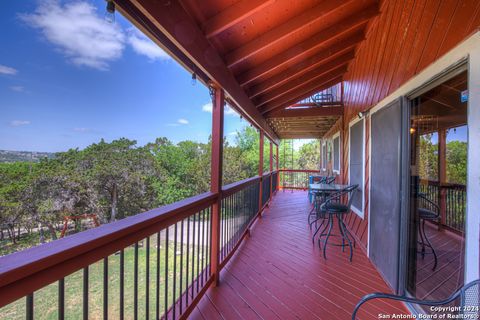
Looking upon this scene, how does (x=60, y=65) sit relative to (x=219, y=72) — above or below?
above

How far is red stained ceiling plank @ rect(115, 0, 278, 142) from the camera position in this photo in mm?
1168

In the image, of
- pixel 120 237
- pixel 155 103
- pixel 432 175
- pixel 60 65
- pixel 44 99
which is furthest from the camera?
pixel 155 103

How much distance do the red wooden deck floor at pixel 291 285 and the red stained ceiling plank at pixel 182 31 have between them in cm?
214

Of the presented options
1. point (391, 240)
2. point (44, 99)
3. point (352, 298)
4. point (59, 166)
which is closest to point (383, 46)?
point (391, 240)

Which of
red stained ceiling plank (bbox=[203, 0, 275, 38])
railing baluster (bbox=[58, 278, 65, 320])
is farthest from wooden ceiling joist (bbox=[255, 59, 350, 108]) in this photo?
railing baluster (bbox=[58, 278, 65, 320])

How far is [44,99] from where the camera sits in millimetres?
12641

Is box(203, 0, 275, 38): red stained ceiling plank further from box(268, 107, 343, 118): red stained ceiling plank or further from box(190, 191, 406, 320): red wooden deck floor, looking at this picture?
box(268, 107, 343, 118): red stained ceiling plank

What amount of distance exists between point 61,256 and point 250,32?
2.19 m

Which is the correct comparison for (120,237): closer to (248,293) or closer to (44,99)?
(248,293)

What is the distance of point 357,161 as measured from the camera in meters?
3.73

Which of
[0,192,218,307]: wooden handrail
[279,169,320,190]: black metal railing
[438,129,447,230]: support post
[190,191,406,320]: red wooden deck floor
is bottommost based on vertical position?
[190,191,406,320]: red wooden deck floor

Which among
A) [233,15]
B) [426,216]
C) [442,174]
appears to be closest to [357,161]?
[426,216]

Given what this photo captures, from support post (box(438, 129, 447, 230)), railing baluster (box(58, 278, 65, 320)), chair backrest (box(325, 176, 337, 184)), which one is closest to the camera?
railing baluster (box(58, 278, 65, 320))

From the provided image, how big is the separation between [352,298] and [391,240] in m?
0.72
